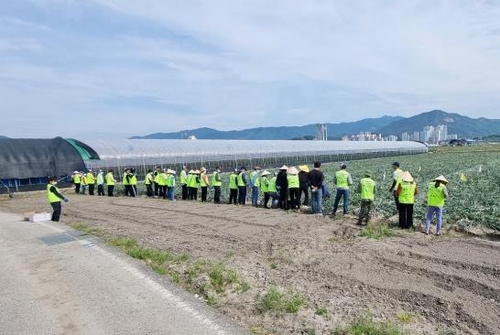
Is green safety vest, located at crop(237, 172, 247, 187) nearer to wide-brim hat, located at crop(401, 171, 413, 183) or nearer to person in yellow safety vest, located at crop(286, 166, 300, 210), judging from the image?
person in yellow safety vest, located at crop(286, 166, 300, 210)

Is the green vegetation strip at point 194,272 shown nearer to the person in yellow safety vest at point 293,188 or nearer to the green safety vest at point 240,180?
the person in yellow safety vest at point 293,188

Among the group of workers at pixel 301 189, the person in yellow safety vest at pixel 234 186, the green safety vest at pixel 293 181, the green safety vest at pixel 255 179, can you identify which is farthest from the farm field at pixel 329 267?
the person in yellow safety vest at pixel 234 186

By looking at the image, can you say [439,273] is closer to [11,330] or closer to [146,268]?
[146,268]

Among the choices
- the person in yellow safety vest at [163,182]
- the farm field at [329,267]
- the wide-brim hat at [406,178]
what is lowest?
the farm field at [329,267]

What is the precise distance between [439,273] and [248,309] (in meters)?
3.61

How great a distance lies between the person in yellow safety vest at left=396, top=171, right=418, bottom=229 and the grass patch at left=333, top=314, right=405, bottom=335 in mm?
6436

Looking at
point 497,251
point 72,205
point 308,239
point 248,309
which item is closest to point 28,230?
point 72,205

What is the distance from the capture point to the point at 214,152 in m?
44.1

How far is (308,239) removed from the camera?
34.6 feet

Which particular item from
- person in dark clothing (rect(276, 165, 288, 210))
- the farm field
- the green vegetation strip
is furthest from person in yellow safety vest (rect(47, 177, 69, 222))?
person in dark clothing (rect(276, 165, 288, 210))

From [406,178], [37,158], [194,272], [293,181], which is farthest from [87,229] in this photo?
[37,158]

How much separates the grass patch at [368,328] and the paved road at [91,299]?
4.55 feet

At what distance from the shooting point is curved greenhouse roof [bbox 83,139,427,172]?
36.2 m

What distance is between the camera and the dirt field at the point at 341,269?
19.1ft
